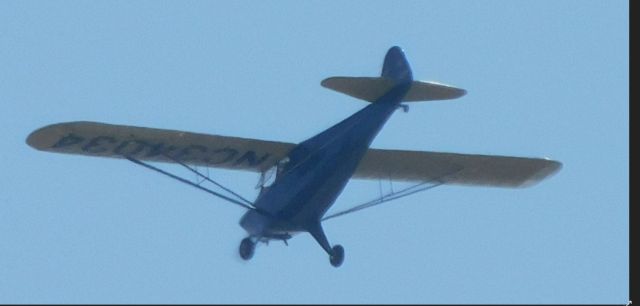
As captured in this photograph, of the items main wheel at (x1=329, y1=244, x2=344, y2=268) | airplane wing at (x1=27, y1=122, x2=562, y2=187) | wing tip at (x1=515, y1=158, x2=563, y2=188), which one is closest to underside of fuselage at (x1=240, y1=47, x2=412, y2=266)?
main wheel at (x1=329, y1=244, x2=344, y2=268)

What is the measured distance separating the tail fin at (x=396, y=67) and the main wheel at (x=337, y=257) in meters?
2.80

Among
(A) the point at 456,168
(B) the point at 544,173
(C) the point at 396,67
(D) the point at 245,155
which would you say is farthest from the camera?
(B) the point at 544,173

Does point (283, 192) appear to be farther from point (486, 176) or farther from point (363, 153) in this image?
point (486, 176)

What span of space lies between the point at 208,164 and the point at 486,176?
5.46 metres

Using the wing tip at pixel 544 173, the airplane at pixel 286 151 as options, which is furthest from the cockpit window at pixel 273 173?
the wing tip at pixel 544 173

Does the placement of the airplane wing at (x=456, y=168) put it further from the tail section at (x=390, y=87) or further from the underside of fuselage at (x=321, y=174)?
the tail section at (x=390, y=87)

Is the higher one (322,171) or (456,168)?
(456,168)

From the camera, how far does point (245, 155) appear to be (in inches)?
1166

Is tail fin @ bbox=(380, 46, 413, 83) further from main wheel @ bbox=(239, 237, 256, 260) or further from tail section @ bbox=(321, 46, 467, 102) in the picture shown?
main wheel @ bbox=(239, 237, 256, 260)

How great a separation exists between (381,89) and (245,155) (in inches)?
115

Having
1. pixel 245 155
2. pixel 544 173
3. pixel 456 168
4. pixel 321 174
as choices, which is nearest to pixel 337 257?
pixel 321 174

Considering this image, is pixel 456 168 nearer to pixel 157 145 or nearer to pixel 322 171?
pixel 322 171

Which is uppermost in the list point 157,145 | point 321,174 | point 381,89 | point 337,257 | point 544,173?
point 381,89

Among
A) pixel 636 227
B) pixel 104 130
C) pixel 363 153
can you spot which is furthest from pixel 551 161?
pixel 636 227
